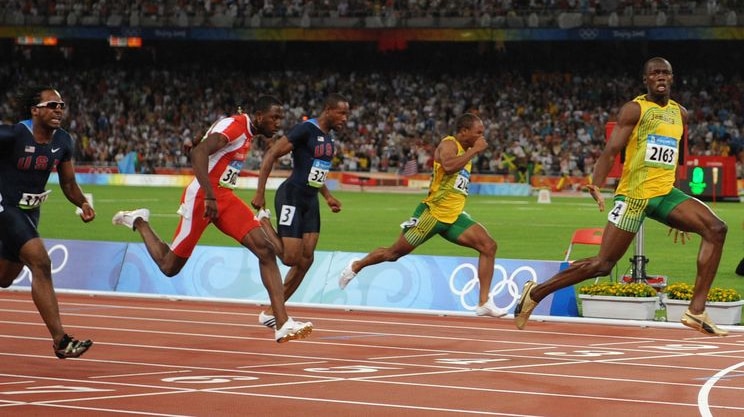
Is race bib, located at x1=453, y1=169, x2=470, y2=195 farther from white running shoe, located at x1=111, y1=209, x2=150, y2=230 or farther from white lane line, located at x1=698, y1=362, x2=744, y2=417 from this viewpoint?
white lane line, located at x1=698, y1=362, x2=744, y2=417

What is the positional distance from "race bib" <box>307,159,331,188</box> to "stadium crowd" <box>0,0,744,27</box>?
38.7 m

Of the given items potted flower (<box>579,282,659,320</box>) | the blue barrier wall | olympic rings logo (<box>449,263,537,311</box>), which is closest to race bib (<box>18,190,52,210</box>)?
the blue barrier wall

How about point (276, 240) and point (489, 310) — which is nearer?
point (276, 240)

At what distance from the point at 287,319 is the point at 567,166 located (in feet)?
118

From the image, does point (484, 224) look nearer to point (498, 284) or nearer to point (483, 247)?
point (498, 284)

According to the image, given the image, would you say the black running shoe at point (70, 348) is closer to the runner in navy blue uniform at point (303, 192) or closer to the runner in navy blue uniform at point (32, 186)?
the runner in navy blue uniform at point (32, 186)

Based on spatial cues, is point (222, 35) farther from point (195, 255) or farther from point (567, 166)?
point (195, 255)

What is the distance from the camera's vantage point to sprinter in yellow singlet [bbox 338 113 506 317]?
12805 mm

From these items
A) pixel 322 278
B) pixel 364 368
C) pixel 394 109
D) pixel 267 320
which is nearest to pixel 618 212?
pixel 364 368

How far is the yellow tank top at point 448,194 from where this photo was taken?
13.0m

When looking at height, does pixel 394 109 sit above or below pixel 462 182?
below

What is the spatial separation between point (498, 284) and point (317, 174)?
116 inches

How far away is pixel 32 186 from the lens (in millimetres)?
9734

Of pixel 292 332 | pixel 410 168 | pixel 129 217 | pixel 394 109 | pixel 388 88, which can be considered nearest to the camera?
pixel 292 332
